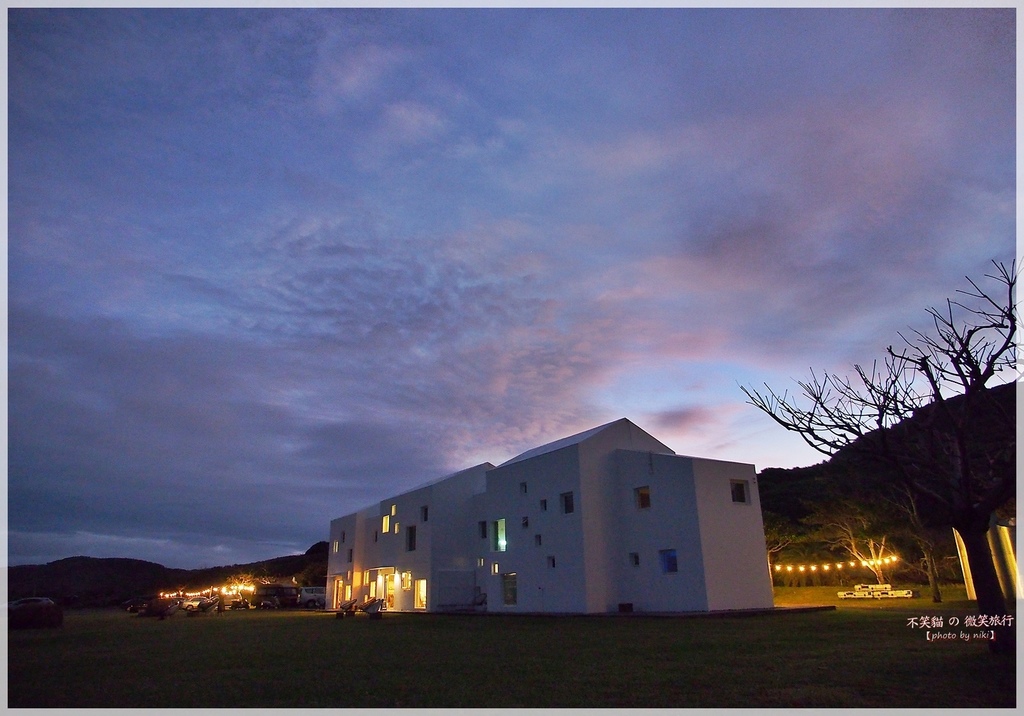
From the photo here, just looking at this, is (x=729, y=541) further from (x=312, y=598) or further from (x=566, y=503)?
(x=312, y=598)

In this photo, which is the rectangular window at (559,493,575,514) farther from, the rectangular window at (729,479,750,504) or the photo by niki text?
the photo by niki text

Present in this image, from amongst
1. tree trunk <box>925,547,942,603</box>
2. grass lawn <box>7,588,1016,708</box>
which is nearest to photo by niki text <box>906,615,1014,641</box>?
grass lawn <box>7,588,1016,708</box>

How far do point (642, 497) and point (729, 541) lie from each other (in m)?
3.50

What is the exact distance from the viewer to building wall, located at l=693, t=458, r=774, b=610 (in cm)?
2084

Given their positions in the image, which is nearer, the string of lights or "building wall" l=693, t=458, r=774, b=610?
"building wall" l=693, t=458, r=774, b=610

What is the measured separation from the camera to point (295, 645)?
483 inches

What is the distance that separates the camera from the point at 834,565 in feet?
101

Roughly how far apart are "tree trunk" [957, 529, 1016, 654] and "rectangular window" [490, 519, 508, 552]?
22.0 m

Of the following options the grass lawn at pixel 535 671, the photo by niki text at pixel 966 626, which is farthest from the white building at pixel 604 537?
the photo by niki text at pixel 966 626

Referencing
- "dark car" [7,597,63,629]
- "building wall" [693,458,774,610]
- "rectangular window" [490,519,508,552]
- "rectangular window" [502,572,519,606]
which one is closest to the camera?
"dark car" [7,597,63,629]

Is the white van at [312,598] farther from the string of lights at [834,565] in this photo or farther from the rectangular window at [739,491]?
the rectangular window at [739,491]

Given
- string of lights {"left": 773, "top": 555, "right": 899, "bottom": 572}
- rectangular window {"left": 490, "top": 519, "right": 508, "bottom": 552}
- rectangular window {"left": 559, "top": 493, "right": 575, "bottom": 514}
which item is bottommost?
string of lights {"left": 773, "top": 555, "right": 899, "bottom": 572}

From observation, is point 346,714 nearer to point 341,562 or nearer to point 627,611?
point 627,611

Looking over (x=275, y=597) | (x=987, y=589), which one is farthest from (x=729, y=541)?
(x=275, y=597)
